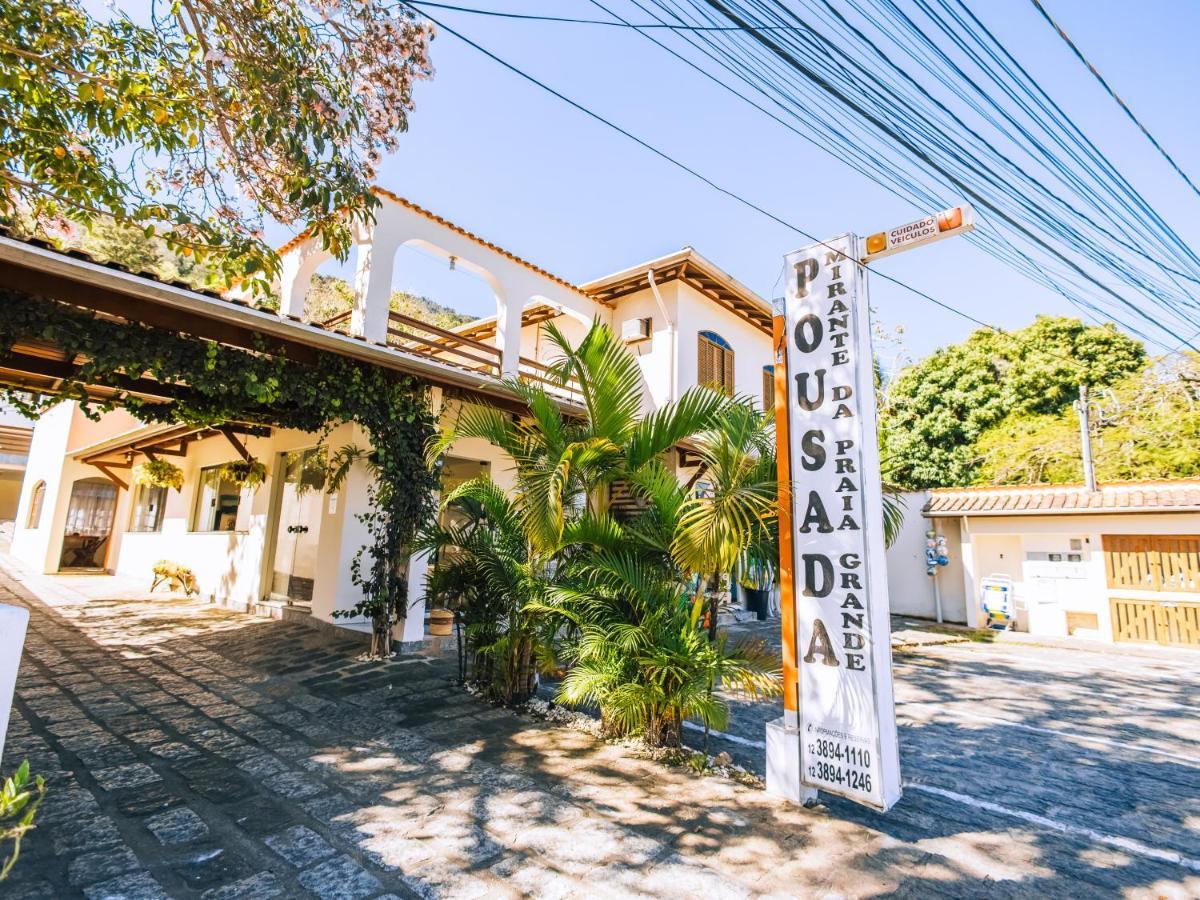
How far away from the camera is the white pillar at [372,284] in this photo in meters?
6.75

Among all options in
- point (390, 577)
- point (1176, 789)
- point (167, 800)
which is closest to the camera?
point (167, 800)

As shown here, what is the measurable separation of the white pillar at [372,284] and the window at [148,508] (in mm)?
9059

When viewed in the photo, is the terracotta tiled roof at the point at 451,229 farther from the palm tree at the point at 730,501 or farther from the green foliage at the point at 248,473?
the palm tree at the point at 730,501

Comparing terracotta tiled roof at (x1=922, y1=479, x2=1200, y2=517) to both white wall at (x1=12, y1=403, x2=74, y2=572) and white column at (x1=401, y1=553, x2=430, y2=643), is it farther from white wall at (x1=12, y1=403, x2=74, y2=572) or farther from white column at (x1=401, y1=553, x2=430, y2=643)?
white wall at (x1=12, y1=403, x2=74, y2=572)

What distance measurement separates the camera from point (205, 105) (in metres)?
4.78

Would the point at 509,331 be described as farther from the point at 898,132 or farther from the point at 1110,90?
the point at 1110,90

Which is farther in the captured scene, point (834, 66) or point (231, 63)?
Answer: point (231, 63)

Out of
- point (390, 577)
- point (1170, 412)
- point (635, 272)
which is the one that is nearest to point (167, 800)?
point (390, 577)

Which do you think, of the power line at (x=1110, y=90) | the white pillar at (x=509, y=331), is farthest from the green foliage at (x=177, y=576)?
the power line at (x=1110, y=90)

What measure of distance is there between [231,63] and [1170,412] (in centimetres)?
1988

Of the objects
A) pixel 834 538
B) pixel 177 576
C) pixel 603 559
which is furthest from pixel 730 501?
pixel 177 576

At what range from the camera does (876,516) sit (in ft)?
10.3

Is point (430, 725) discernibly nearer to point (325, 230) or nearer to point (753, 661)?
point (753, 661)

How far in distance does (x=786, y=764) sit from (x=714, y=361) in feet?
29.8
